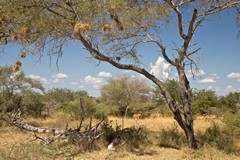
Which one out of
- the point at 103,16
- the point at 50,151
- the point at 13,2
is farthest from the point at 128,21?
the point at 50,151

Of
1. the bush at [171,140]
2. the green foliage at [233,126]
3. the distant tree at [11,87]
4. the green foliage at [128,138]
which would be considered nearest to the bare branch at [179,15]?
the bush at [171,140]

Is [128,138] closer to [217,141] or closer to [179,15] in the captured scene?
[217,141]

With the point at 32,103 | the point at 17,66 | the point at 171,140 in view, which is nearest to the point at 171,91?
the point at 32,103

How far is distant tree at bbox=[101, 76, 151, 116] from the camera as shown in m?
29.5

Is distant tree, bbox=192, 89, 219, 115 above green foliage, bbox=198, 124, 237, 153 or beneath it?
above

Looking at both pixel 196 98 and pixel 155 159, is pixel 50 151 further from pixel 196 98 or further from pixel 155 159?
pixel 196 98

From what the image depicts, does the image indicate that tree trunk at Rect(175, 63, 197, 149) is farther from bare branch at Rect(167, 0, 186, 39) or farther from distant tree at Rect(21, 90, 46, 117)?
distant tree at Rect(21, 90, 46, 117)

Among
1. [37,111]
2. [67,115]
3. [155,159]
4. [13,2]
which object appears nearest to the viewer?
[155,159]

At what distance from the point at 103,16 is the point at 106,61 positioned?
1.56 m

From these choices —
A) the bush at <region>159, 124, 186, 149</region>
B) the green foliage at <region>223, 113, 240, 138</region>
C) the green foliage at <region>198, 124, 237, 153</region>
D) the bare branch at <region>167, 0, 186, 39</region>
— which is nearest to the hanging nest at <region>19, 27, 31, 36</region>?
the bare branch at <region>167, 0, 186, 39</region>

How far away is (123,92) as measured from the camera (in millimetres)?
29688

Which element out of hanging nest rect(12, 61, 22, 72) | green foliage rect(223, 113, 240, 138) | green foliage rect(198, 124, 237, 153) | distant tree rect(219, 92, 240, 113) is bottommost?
green foliage rect(198, 124, 237, 153)

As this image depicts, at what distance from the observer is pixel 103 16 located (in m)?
8.88

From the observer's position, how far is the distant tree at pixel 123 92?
29531mm
